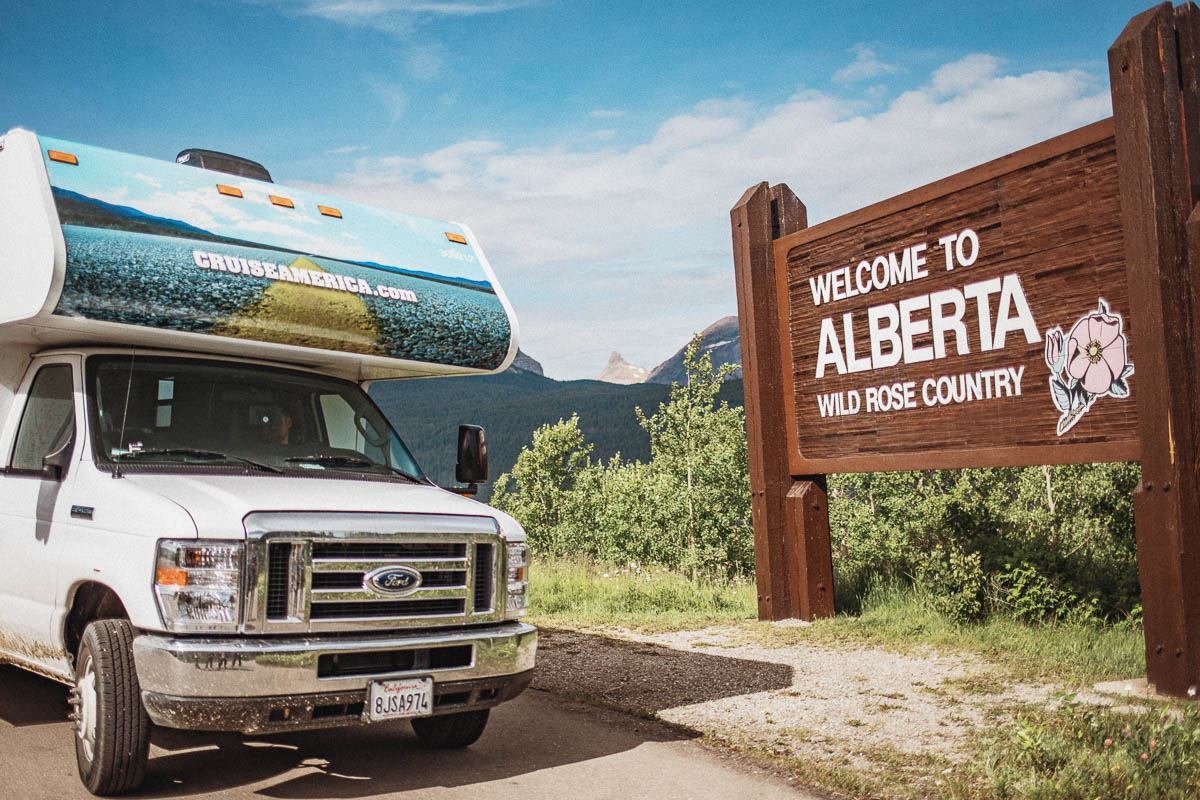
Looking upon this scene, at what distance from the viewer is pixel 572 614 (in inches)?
450

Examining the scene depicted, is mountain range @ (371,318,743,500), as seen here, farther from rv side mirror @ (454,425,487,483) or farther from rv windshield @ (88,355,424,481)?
rv windshield @ (88,355,424,481)

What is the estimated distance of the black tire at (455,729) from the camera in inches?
239

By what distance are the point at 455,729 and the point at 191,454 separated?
214cm

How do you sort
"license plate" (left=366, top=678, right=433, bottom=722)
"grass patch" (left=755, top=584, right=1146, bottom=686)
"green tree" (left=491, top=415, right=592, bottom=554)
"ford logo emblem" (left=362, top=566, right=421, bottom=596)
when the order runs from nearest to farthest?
"license plate" (left=366, top=678, right=433, bottom=722) < "ford logo emblem" (left=362, top=566, right=421, bottom=596) < "grass patch" (left=755, top=584, right=1146, bottom=686) < "green tree" (left=491, top=415, right=592, bottom=554)

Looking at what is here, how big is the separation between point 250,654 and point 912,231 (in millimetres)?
6567

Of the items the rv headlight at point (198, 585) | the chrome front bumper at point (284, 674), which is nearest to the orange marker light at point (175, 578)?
the rv headlight at point (198, 585)

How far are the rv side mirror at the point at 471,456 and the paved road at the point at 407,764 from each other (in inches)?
62.6

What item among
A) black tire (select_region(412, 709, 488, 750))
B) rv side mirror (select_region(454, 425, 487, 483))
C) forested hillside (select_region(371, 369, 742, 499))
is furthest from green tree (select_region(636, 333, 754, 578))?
forested hillside (select_region(371, 369, 742, 499))

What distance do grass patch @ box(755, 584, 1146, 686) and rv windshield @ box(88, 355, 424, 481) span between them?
446 cm

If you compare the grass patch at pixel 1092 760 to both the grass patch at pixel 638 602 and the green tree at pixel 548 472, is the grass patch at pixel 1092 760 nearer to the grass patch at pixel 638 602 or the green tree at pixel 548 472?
the grass patch at pixel 638 602

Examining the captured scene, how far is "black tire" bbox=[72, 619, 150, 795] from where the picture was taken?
190 inches

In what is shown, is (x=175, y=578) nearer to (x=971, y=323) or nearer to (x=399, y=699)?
(x=399, y=699)

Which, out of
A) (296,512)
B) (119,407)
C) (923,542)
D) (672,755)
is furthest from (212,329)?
(923,542)

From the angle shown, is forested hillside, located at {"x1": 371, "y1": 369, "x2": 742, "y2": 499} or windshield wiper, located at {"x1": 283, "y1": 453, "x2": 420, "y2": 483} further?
forested hillside, located at {"x1": 371, "y1": 369, "x2": 742, "y2": 499}
